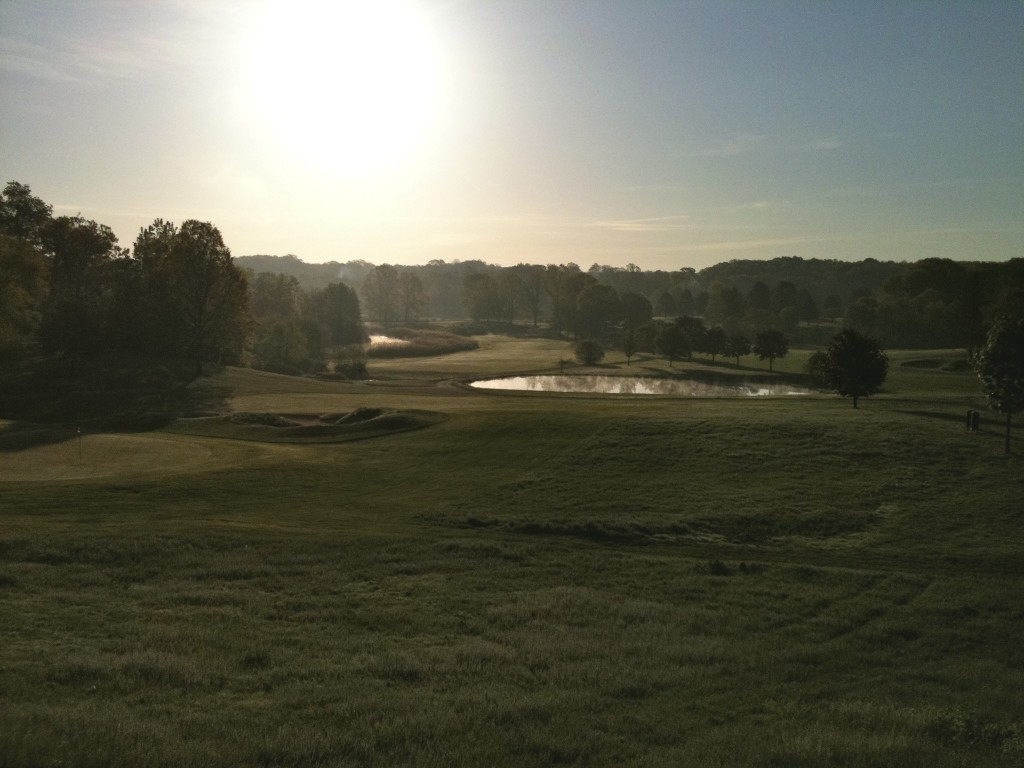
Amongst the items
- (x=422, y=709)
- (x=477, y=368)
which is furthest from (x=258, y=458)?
(x=477, y=368)

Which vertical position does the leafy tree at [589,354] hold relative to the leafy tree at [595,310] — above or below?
below

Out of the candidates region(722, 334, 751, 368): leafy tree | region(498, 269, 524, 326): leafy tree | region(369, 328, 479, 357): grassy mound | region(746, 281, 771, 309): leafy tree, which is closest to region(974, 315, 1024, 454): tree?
region(722, 334, 751, 368): leafy tree

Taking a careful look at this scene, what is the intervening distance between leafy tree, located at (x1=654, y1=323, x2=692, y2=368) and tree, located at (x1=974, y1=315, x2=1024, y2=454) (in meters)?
73.2

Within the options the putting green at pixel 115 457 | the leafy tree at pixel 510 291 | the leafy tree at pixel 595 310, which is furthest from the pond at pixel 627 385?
the leafy tree at pixel 510 291

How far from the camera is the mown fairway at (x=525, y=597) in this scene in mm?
11750

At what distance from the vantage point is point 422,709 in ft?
41.2

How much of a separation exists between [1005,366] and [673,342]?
2975 inches

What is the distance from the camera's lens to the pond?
8538 centimetres

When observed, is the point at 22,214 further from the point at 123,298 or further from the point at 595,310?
the point at 595,310

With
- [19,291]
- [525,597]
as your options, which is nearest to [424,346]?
[19,291]

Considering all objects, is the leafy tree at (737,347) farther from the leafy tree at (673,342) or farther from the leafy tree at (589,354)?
the leafy tree at (589,354)

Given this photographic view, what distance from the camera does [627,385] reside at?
92625 mm

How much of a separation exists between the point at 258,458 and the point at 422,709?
30.2 m

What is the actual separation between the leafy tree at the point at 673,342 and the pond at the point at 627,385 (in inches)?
662
